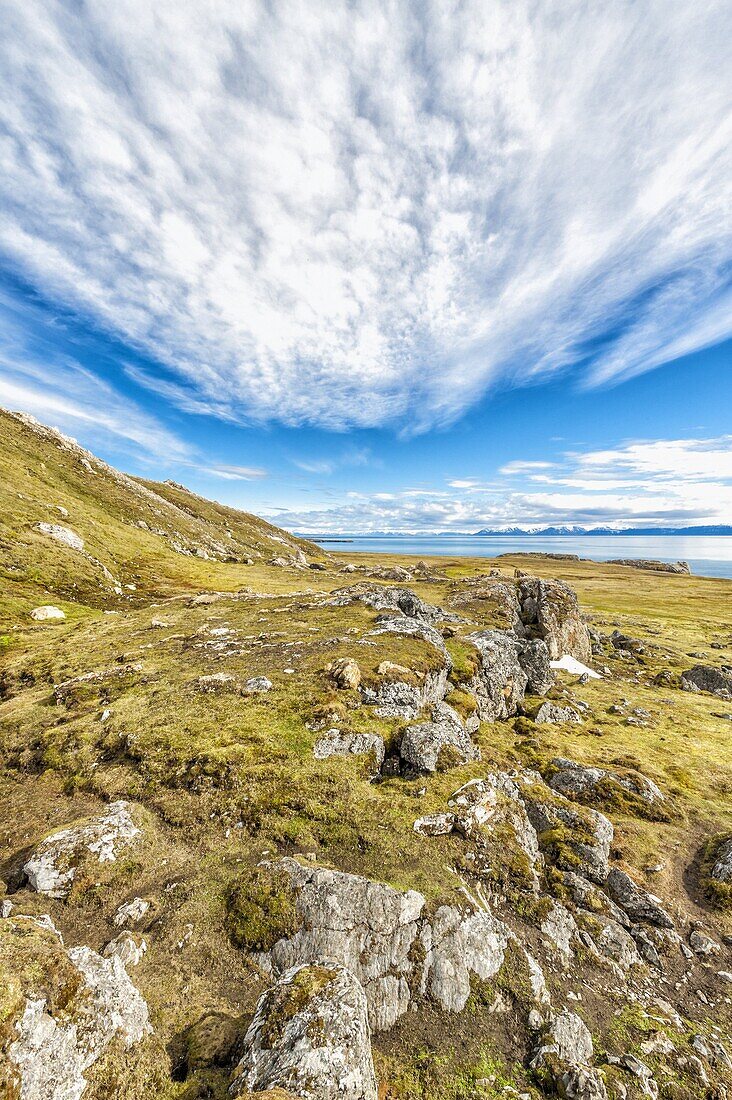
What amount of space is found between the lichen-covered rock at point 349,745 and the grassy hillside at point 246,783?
0.49 metres

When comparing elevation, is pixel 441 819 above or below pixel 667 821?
above

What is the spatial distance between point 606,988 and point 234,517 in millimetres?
155851

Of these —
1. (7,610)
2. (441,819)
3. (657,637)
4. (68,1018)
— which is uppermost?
(7,610)

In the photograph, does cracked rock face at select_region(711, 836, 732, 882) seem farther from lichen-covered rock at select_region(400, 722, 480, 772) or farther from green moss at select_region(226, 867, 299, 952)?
green moss at select_region(226, 867, 299, 952)

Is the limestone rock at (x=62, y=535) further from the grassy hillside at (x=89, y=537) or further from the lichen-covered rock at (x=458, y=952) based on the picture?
the lichen-covered rock at (x=458, y=952)

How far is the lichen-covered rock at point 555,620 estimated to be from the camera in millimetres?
57312

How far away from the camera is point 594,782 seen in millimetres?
25625

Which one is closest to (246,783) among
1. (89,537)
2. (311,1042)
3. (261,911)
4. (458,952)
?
(261,911)

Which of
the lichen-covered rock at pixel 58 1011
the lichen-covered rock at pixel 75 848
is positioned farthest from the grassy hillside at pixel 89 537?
the lichen-covered rock at pixel 58 1011

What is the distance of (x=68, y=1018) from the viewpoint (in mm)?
7879

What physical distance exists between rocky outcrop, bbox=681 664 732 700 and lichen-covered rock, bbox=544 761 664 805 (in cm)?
3383

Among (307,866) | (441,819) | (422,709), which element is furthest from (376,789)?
(422,709)

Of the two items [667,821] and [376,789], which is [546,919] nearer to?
[376,789]

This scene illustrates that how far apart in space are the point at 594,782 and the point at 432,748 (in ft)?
42.9
